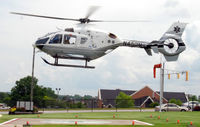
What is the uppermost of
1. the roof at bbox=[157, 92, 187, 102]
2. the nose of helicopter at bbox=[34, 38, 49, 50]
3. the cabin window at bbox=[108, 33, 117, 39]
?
the cabin window at bbox=[108, 33, 117, 39]

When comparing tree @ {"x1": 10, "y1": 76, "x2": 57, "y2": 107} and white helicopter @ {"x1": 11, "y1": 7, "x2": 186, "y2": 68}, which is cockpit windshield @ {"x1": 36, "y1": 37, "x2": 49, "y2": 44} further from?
tree @ {"x1": 10, "y1": 76, "x2": 57, "y2": 107}

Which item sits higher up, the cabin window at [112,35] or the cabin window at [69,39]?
the cabin window at [112,35]

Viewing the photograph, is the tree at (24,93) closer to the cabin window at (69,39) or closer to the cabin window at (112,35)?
the cabin window at (112,35)

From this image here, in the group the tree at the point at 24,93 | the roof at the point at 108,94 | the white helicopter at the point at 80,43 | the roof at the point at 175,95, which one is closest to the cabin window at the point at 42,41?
the white helicopter at the point at 80,43

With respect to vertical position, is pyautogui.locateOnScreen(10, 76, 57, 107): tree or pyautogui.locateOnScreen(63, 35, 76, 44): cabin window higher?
pyautogui.locateOnScreen(63, 35, 76, 44): cabin window

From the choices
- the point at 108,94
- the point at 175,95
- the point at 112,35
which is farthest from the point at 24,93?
the point at 112,35

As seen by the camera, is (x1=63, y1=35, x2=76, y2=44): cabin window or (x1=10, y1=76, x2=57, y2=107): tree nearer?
(x1=63, y1=35, x2=76, y2=44): cabin window

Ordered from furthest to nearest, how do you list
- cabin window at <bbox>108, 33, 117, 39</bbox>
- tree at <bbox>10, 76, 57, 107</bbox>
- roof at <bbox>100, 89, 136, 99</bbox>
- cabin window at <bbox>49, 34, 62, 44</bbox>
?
roof at <bbox>100, 89, 136, 99</bbox>
tree at <bbox>10, 76, 57, 107</bbox>
cabin window at <bbox>108, 33, 117, 39</bbox>
cabin window at <bbox>49, 34, 62, 44</bbox>

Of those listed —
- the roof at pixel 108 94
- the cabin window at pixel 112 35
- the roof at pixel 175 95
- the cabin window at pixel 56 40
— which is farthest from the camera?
the roof at pixel 175 95

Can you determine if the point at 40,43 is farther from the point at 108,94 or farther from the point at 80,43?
the point at 108,94

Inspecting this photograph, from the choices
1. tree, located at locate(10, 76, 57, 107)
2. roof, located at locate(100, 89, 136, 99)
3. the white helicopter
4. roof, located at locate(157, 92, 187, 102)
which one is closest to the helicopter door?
the white helicopter

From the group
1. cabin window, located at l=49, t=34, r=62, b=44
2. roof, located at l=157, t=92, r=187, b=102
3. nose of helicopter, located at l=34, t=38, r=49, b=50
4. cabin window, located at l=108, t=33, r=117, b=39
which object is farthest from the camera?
roof, located at l=157, t=92, r=187, b=102

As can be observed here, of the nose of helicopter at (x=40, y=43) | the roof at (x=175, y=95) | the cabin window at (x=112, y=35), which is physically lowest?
the roof at (x=175, y=95)

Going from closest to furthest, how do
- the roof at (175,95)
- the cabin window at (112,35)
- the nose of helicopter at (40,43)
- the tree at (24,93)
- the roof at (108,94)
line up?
the nose of helicopter at (40,43)
the cabin window at (112,35)
the tree at (24,93)
the roof at (108,94)
the roof at (175,95)
